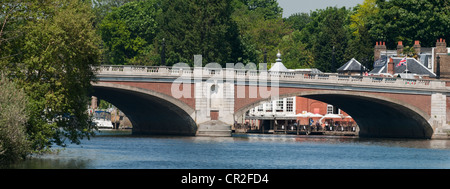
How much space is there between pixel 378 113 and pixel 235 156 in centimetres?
3742

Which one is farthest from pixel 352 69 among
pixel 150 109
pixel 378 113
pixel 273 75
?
pixel 150 109

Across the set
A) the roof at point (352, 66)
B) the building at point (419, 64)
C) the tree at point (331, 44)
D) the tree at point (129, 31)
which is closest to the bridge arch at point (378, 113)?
the building at point (419, 64)

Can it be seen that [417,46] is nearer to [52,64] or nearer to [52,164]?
[52,64]

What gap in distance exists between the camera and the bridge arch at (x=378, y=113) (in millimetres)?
82938

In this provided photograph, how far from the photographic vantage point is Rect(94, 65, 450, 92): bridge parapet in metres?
76.1

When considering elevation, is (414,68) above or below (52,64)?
above

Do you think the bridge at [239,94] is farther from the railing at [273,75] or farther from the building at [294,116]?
the building at [294,116]

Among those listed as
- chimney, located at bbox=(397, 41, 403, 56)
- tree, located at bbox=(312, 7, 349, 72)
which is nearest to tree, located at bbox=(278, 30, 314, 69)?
tree, located at bbox=(312, 7, 349, 72)

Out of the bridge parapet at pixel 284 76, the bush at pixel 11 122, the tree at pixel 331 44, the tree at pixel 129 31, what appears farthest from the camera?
the tree at pixel 129 31

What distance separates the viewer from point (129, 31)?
393 ft

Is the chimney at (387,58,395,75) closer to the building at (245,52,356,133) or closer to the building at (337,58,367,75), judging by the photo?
the building at (337,58,367,75)
